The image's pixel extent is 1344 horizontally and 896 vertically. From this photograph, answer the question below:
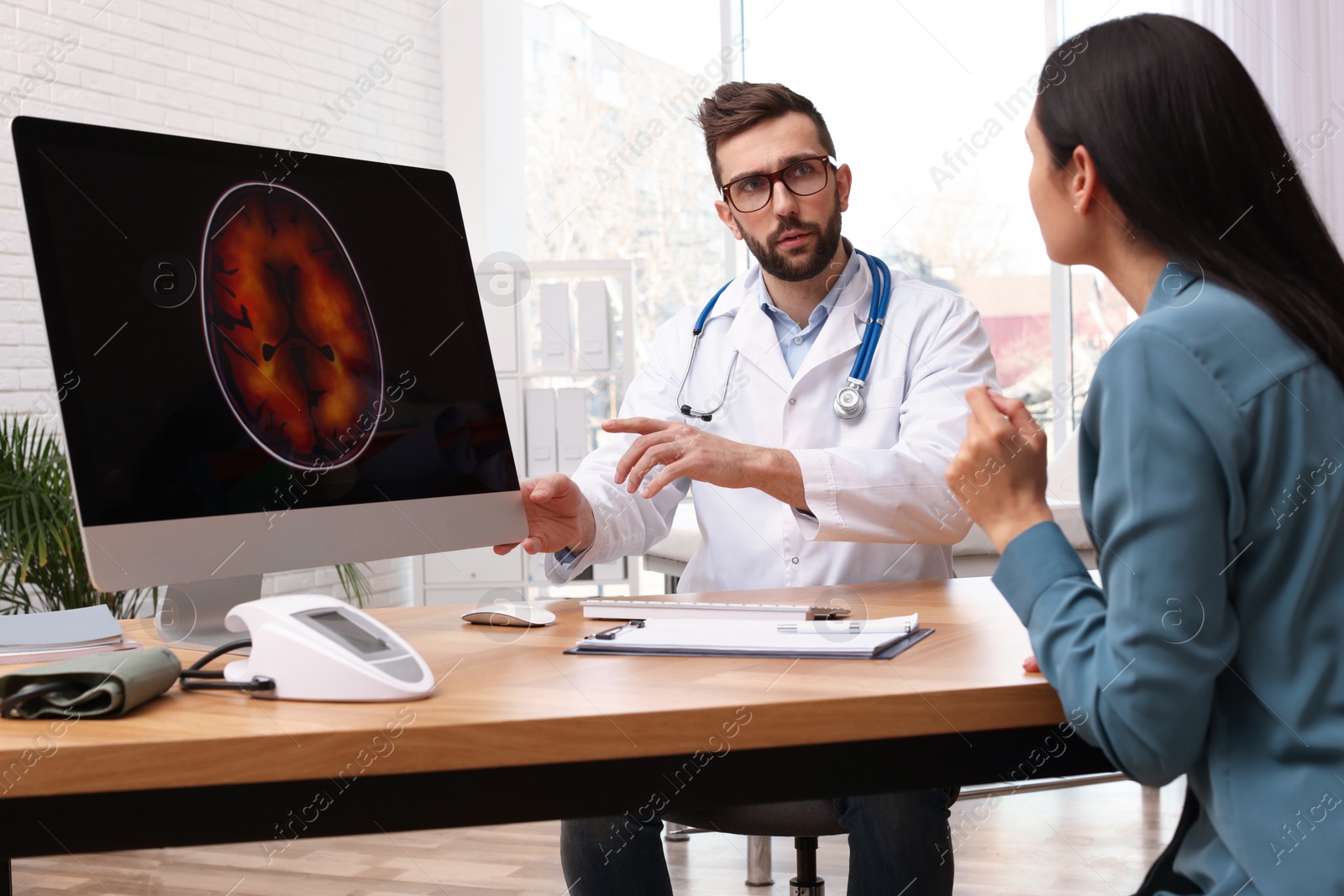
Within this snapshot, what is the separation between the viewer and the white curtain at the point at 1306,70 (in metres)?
4.16

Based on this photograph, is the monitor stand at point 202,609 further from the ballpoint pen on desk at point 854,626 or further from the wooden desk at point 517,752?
the ballpoint pen on desk at point 854,626

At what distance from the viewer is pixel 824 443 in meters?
1.92

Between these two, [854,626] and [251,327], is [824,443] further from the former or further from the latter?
[251,327]

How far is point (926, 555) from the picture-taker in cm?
186

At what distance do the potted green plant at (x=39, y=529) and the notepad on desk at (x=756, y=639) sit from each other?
227 cm

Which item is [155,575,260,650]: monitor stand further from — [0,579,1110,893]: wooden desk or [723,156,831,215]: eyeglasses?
[723,156,831,215]: eyeglasses

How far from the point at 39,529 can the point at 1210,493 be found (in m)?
2.87

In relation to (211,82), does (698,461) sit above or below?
below

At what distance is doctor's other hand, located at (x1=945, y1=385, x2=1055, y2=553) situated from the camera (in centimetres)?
96

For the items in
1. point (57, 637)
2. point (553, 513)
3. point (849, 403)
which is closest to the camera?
point (57, 637)

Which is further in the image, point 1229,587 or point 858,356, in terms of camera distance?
point 858,356

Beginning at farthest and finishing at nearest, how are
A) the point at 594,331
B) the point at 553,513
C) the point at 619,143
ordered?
the point at 619,143
the point at 594,331
the point at 553,513

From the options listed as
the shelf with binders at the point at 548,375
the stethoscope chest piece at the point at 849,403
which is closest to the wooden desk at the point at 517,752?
the stethoscope chest piece at the point at 849,403

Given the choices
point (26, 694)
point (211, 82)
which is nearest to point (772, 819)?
point (26, 694)
